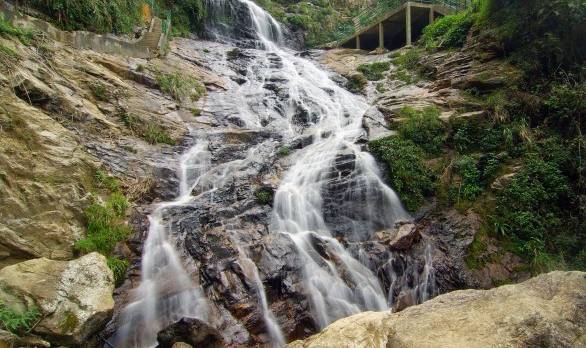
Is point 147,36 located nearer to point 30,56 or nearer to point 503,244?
point 30,56

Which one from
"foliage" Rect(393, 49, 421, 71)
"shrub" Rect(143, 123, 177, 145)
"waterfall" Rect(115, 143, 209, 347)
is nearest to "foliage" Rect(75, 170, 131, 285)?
"waterfall" Rect(115, 143, 209, 347)

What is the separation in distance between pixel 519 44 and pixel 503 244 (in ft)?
22.6

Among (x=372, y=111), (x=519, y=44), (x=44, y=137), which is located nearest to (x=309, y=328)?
(x=44, y=137)

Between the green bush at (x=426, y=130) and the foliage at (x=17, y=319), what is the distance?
9.46 metres

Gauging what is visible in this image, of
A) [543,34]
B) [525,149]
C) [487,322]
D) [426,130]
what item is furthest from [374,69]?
[487,322]

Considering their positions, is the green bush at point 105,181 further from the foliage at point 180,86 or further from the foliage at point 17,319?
the foliage at point 180,86

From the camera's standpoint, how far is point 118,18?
46.3 feet

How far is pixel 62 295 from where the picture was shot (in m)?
5.25

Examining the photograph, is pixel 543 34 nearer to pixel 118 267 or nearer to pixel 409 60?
pixel 409 60

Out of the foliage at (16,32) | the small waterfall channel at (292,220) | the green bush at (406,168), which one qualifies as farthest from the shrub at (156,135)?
the green bush at (406,168)

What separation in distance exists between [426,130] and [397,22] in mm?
13743

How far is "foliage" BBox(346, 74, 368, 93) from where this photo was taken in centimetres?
1753

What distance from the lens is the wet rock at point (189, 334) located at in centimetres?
A: 566

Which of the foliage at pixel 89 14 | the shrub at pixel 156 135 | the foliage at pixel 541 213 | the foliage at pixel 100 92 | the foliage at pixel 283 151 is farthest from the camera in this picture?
the foliage at pixel 89 14
